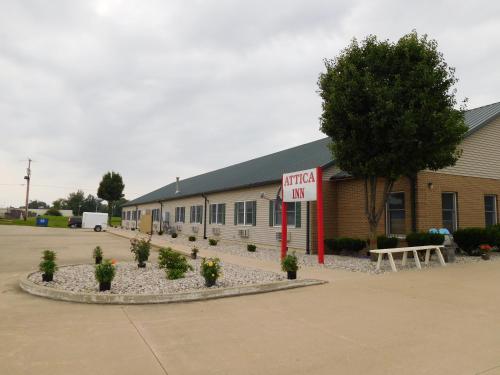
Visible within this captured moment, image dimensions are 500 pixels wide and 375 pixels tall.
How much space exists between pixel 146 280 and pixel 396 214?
10.6 metres

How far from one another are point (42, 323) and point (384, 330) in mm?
4983

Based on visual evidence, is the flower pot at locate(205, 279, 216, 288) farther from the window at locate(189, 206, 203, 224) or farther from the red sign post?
the window at locate(189, 206, 203, 224)

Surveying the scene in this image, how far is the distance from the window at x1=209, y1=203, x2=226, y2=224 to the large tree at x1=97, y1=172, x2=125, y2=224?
1715 inches

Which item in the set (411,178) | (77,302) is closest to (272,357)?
(77,302)

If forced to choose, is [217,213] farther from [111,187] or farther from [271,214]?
[111,187]

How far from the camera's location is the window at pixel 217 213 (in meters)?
24.3

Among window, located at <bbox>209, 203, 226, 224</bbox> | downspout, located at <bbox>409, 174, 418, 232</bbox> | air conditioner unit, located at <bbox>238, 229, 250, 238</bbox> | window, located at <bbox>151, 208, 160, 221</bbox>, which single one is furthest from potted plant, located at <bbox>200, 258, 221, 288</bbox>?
window, located at <bbox>151, 208, 160, 221</bbox>

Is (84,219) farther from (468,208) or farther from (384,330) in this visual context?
(384,330)

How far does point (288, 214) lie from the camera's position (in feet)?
60.3

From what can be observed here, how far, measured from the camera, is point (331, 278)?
9750 millimetres

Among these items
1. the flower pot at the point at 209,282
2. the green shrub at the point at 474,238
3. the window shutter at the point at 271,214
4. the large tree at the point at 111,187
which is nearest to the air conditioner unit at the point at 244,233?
the window shutter at the point at 271,214

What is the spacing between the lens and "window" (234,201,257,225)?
20.9 metres

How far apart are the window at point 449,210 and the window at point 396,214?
1.93 meters

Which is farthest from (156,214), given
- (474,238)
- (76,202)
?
(76,202)
